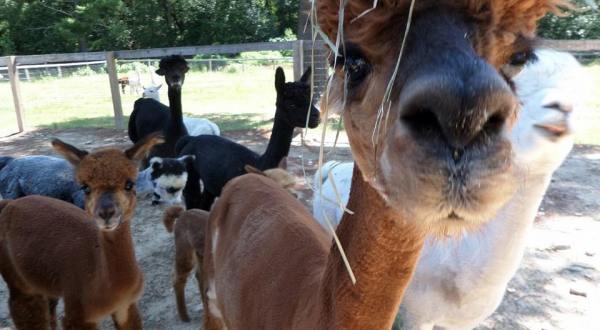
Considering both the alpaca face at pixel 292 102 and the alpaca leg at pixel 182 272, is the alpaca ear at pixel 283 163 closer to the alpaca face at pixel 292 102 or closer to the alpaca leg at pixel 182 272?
the alpaca face at pixel 292 102

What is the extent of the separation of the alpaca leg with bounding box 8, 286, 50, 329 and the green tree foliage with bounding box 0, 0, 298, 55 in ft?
115

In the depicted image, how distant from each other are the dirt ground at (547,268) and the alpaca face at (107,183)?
1.23 m

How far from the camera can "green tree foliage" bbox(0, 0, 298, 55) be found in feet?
120

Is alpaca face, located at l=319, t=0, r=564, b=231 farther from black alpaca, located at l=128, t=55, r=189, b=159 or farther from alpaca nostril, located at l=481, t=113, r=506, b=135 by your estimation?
black alpaca, located at l=128, t=55, r=189, b=159

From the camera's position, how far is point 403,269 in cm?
142

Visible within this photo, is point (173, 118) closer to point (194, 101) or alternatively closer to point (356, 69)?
point (356, 69)

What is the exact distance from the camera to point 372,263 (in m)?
1.43

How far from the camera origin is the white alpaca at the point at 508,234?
6.72 feet

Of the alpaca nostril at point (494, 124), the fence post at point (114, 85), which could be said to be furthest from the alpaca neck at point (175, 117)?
the alpaca nostril at point (494, 124)

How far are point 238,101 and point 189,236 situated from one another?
1337cm

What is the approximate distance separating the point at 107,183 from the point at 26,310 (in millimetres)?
1244

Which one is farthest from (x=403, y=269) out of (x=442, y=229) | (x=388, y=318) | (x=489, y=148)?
(x=489, y=148)

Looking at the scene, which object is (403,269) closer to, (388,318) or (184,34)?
(388,318)

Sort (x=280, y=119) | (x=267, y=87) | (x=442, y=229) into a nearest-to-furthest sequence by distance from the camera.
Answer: (x=442, y=229) → (x=280, y=119) → (x=267, y=87)
